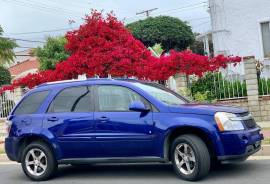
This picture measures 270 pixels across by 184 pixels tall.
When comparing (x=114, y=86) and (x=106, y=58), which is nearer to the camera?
(x=114, y=86)

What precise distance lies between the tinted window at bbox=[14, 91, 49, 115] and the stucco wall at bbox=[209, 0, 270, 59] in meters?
15.5

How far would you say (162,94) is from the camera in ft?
31.0

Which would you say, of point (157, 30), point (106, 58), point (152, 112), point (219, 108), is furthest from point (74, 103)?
point (157, 30)

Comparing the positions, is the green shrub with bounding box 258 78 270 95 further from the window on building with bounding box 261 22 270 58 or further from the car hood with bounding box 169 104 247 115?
the car hood with bounding box 169 104 247 115

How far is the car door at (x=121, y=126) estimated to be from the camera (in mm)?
8836

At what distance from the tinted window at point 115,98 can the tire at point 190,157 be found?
2.97 feet

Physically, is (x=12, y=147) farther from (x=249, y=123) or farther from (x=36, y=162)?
(x=249, y=123)

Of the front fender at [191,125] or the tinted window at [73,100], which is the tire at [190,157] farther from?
the tinted window at [73,100]

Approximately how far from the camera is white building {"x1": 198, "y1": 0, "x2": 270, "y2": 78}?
23.9 m

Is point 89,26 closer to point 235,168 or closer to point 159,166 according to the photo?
point 159,166

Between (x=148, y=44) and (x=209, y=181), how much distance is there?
33.3m

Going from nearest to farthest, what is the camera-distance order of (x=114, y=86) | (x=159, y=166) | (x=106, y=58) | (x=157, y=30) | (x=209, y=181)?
(x=209, y=181), (x=114, y=86), (x=159, y=166), (x=106, y=58), (x=157, y=30)

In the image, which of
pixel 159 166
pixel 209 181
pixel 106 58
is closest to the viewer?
pixel 209 181

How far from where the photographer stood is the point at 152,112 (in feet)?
29.1
